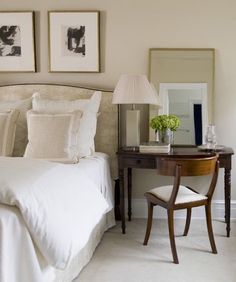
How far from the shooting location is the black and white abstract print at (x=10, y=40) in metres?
4.02

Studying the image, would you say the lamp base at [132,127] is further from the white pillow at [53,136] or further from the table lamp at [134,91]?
the white pillow at [53,136]

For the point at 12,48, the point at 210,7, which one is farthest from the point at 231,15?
the point at 12,48

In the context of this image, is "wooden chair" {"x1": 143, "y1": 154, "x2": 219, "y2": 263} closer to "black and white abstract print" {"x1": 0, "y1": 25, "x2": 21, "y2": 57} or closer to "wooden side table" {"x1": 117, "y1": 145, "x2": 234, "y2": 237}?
"wooden side table" {"x1": 117, "y1": 145, "x2": 234, "y2": 237}

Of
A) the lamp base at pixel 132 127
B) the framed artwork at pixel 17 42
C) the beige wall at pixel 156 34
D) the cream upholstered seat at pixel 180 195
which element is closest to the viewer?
the cream upholstered seat at pixel 180 195

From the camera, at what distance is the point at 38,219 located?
193cm

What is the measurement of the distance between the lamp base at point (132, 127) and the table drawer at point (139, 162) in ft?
0.99

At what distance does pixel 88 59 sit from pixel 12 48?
0.79 meters

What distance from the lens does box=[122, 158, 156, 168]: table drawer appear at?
3.46 meters

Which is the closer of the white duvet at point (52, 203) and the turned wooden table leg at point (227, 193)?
the white duvet at point (52, 203)

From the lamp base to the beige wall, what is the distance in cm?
46

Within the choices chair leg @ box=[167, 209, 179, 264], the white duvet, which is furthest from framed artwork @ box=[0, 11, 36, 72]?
chair leg @ box=[167, 209, 179, 264]

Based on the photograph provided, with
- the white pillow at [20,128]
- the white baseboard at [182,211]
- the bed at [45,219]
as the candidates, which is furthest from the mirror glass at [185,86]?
the white pillow at [20,128]

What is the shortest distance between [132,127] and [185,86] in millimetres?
680

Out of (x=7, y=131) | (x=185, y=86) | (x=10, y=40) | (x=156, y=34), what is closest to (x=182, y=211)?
(x=185, y=86)
